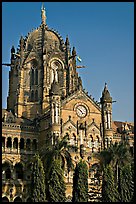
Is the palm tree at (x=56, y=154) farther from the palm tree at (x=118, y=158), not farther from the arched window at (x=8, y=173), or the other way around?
the arched window at (x=8, y=173)

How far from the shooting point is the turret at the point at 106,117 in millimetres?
63875

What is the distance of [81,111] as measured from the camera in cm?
6425

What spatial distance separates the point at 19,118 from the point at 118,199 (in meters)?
28.4

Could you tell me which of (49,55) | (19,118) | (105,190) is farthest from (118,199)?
(49,55)

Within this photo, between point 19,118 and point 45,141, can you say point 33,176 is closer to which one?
point 45,141

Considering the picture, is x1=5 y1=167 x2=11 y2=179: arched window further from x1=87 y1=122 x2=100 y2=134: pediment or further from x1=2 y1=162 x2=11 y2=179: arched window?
x1=87 y1=122 x2=100 y2=134: pediment

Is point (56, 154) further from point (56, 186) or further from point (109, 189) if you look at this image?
point (109, 189)

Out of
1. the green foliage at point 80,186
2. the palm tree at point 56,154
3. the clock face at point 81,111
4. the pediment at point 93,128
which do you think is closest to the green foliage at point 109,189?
the green foliage at point 80,186

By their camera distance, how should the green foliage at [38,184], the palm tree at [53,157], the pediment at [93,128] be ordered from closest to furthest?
the green foliage at [38,184], the palm tree at [53,157], the pediment at [93,128]

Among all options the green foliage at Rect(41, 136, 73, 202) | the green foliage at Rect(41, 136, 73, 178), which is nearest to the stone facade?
the green foliage at Rect(41, 136, 73, 178)

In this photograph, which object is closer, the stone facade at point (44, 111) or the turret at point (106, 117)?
the stone facade at point (44, 111)

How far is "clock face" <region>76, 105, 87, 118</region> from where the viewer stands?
2516 inches

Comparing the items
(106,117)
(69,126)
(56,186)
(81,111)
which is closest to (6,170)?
(69,126)

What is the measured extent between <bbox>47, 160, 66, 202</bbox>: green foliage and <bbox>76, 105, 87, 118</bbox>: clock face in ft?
63.0
